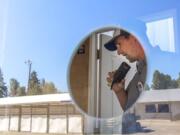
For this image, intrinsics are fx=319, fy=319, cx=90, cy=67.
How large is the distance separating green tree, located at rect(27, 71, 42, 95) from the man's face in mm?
460

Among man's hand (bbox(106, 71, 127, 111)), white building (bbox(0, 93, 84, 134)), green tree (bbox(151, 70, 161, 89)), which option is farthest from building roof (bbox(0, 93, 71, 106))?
green tree (bbox(151, 70, 161, 89))

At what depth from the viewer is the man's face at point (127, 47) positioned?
1.39 meters

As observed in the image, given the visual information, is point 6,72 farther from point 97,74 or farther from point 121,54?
point 121,54

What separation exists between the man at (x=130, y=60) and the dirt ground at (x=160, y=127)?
12 centimetres

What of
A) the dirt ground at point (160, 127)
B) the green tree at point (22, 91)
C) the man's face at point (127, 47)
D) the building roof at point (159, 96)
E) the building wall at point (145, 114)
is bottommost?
the dirt ground at point (160, 127)

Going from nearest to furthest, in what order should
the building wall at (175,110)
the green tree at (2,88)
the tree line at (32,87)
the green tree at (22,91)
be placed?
the building wall at (175,110)
the tree line at (32,87)
the green tree at (22,91)
the green tree at (2,88)

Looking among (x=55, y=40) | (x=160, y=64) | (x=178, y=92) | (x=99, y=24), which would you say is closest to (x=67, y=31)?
(x=55, y=40)

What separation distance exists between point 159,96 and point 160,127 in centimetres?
12

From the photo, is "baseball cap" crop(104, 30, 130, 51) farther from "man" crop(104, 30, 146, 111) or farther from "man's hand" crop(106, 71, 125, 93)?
"man's hand" crop(106, 71, 125, 93)

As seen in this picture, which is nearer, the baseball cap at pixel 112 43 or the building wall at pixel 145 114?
the building wall at pixel 145 114

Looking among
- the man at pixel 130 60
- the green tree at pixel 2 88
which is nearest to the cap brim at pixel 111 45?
the man at pixel 130 60

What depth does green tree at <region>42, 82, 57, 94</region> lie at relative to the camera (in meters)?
1.55

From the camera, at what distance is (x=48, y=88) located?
158 cm

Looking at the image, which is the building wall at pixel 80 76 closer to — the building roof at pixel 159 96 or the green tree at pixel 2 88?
the building roof at pixel 159 96
